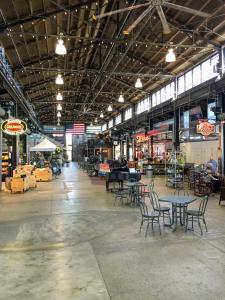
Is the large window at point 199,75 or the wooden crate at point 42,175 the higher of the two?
the large window at point 199,75

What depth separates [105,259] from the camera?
4832 mm

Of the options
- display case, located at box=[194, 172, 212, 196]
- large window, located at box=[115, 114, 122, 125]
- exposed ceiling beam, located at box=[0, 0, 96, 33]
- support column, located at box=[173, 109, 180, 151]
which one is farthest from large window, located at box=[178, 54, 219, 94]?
large window, located at box=[115, 114, 122, 125]

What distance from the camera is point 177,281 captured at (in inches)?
157

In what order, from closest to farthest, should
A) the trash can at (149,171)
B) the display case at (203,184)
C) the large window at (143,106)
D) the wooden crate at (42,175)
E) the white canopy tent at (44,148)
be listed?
the display case at (203,184)
the wooden crate at (42,175)
the white canopy tent at (44,148)
the trash can at (149,171)
the large window at (143,106)

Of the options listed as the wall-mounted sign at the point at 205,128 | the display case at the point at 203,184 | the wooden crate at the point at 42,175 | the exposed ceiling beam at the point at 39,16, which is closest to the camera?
the exposed ceiling beam at the point at 39,16

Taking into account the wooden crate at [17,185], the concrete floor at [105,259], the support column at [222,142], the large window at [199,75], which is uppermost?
the large window at [199,75]

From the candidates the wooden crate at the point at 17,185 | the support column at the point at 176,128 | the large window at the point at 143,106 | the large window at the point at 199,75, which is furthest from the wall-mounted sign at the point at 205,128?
the large window at the point at 143,106

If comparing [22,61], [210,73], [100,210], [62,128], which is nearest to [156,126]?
[210,73]

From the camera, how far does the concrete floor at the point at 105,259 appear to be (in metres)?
3.75

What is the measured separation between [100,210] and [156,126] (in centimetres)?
1515

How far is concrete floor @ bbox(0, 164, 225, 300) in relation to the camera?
3748 mm

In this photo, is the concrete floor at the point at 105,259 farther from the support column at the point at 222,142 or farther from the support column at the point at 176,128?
the support column at the point at 176,128

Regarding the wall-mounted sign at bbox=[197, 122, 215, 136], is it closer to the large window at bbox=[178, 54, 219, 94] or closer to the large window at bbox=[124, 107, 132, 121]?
the large window at bbox=[178, 54, 219, 94]

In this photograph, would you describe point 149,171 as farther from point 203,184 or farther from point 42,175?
point 203,184
